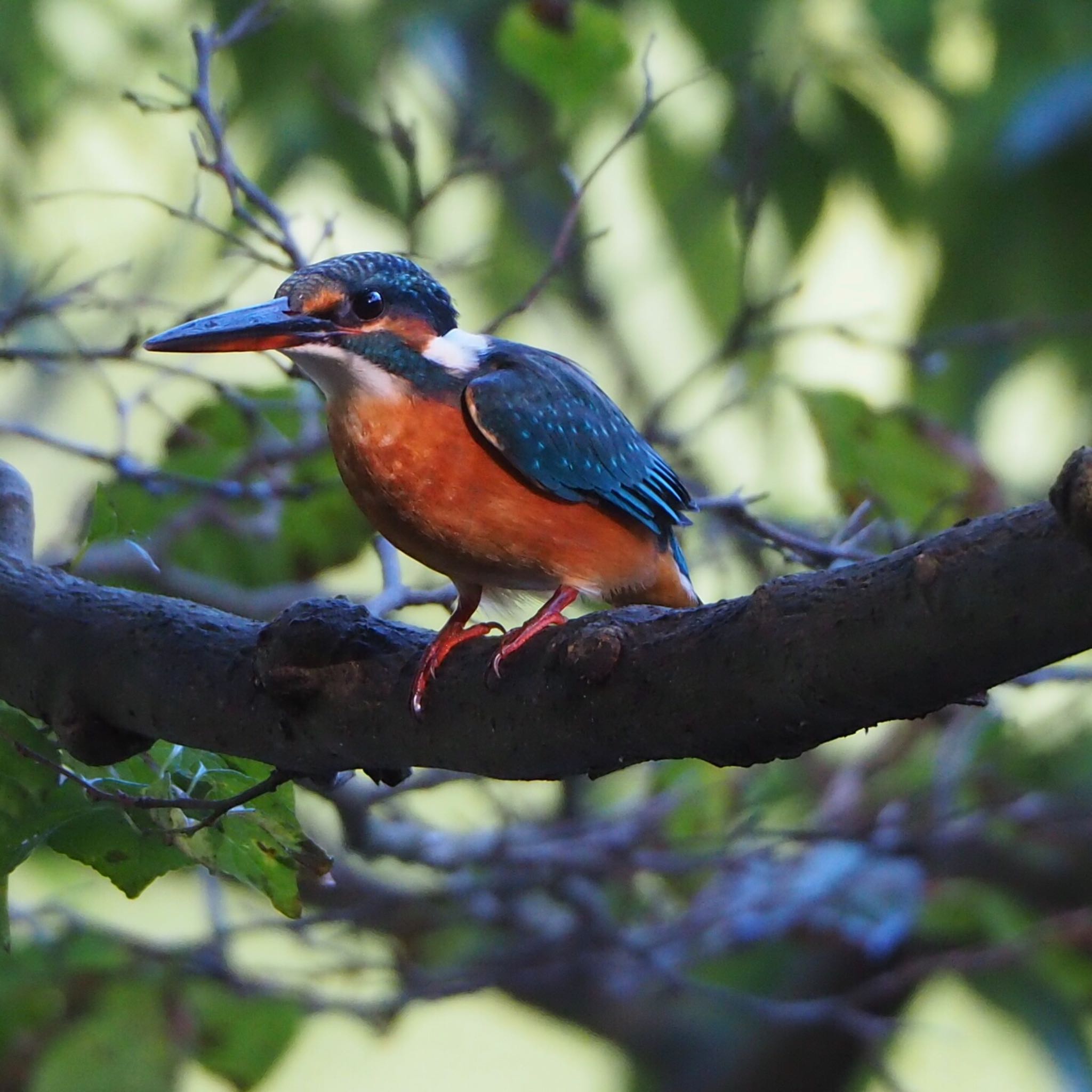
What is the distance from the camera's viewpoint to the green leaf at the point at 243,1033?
2.48m

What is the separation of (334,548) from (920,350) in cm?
110

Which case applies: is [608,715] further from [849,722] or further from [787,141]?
[787,141]

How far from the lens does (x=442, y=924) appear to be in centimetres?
358

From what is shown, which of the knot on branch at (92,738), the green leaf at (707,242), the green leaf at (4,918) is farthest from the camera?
the green leaf at (707,242)

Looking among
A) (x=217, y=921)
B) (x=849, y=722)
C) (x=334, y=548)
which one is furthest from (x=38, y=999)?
(x=849, y=722)

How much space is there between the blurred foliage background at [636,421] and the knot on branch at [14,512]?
0.17 m

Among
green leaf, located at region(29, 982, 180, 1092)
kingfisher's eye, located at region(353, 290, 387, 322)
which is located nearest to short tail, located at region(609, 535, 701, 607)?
kingfisher's eye, located at region(353, 290, 387, 322)

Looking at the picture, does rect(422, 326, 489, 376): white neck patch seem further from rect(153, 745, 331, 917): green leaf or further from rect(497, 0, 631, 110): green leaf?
rect(153, 745, 331, 917): green leaf

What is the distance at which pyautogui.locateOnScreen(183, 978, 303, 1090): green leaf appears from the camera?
2.48 m

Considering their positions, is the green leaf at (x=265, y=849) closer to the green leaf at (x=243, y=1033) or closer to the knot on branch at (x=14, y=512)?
the knot on branch at (x=14, y=512)

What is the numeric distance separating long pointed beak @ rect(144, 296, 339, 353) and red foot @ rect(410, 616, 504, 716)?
38cm

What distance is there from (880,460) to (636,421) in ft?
7.11

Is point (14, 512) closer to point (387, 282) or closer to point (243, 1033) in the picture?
point (387, 282)

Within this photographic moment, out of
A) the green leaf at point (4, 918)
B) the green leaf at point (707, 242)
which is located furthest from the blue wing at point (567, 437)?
the green leaf at point (707, 242)
